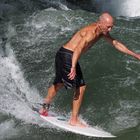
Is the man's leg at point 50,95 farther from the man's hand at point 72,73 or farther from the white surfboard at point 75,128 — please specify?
the man's hand at point 72,73

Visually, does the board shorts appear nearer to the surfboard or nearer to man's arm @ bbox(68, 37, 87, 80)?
man's arm @ bbox(68, 37, 87, 80)

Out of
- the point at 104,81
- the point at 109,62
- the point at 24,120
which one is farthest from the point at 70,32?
the point at 24,120

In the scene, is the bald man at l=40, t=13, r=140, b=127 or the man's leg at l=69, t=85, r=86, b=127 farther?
the man's leg at l=69, t=85, r=86, b=127

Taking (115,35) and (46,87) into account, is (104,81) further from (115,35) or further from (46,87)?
(115,35)

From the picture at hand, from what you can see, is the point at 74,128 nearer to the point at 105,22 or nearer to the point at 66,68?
the point at 66,68

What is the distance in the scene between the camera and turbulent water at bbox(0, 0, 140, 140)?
8.44 metres

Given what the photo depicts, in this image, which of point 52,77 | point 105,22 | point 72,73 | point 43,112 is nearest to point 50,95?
point 43,112

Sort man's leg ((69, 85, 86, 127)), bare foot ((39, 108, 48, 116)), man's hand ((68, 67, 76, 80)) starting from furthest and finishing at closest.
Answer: bare foot ((39, 108, 48, 116)) < man's leg ((69, 85, 86, 127)) < man's hand ((68, 67, 76, 80))

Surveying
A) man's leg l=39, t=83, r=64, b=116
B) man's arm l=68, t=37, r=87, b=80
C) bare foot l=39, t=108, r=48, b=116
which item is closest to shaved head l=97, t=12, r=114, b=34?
man's arm l=68, t=37, r=87, b=80

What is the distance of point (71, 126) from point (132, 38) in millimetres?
5373

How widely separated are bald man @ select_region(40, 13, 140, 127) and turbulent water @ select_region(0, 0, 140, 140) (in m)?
0.59

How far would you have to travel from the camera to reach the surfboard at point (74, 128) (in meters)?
7.66

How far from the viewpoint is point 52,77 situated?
10.5 m

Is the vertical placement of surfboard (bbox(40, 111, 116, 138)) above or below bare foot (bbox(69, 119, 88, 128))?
below
